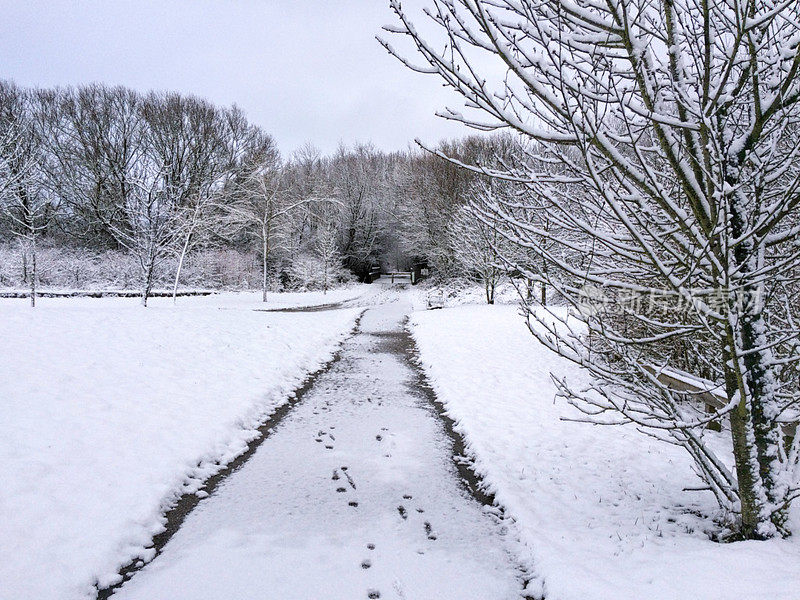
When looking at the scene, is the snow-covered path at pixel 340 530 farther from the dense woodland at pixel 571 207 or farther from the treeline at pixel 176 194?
the treeline at pixel 176 194

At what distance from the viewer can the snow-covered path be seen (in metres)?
3.07

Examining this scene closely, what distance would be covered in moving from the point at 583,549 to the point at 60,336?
9.02 meters

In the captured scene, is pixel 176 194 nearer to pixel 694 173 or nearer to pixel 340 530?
pixel 340 530

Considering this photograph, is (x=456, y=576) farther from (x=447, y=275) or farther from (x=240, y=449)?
(x=447, y=275)

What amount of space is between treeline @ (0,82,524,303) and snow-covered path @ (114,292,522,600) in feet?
62.4

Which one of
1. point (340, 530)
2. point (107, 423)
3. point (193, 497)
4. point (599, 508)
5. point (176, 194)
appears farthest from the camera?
point (176, 194)

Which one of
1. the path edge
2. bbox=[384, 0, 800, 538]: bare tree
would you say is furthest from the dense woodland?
the path edge

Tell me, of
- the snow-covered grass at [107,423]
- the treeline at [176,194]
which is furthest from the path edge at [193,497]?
the treeline at [176,194]

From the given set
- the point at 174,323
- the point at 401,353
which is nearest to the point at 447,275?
the point at 401,353

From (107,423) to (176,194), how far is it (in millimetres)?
22123

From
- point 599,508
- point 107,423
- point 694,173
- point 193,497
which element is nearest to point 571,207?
point 694,173

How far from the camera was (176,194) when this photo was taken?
2423cm

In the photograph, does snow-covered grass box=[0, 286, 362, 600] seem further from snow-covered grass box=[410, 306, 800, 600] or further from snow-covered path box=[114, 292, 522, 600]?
snow-covered grass box=[410, 306, 800, 600]

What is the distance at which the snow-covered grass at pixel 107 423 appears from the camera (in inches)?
133
